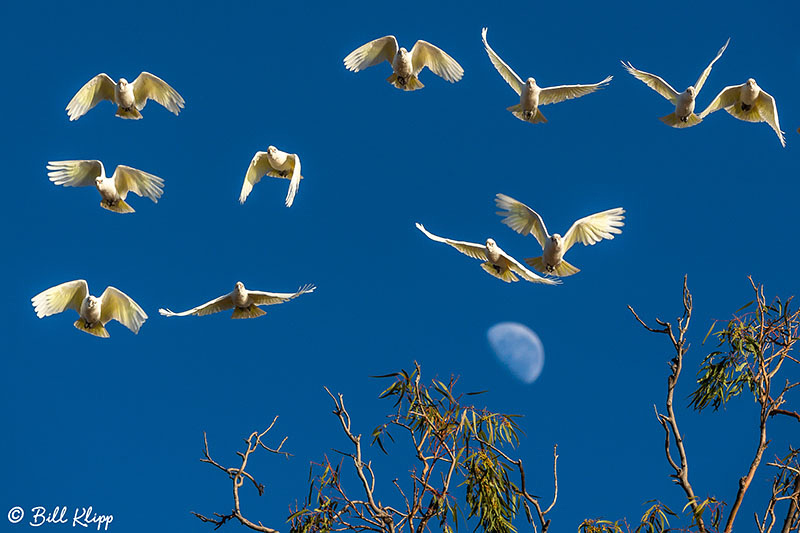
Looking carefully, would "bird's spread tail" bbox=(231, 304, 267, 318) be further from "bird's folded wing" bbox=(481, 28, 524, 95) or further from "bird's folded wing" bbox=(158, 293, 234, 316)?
"bird's folded wing" bbox=(481, 28, 524, 95)

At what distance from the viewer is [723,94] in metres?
10.5

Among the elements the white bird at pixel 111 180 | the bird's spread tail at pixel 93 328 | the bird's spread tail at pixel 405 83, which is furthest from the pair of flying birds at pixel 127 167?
the bird's spread tail at pixel 405 83

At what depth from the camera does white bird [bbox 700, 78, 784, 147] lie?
1032 cm

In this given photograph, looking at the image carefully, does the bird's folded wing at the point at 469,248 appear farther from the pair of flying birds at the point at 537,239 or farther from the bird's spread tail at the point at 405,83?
the bird's spread tail at the point at 405,83

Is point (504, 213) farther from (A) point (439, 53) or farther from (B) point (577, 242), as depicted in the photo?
(A) point (439, 53)

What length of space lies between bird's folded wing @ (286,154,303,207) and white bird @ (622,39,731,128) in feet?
12.1

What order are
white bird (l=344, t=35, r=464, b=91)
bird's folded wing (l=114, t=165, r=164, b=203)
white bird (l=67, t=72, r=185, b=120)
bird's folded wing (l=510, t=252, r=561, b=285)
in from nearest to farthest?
bird's folded wing (l=510, t=252, r=561, b=285)
bird's folded wing (l=114, t=165, r=164, b=203)
white bird (l=344, t=35, r=464, b=91)
white bird (l=67, t=72, r=185, b=120)

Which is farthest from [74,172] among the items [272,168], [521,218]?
[521,218]

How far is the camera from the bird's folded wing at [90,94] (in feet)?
34.6

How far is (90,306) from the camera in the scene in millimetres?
9250

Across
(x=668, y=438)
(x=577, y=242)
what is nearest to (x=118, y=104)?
(x=577, y=242)

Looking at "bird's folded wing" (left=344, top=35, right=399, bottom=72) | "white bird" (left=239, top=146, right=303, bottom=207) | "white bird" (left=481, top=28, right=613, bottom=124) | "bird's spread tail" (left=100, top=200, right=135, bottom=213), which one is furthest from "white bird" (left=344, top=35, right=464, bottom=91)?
"bird's spread tail" (left=100, top=200, right=135, bottom=213)

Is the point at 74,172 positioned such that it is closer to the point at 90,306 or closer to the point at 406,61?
the point at 90,306

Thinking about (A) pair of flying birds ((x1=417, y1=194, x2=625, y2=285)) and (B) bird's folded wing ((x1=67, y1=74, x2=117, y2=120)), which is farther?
(B) bird's folded wing ((x1=67, y1=74, x2=117, y2=120))
